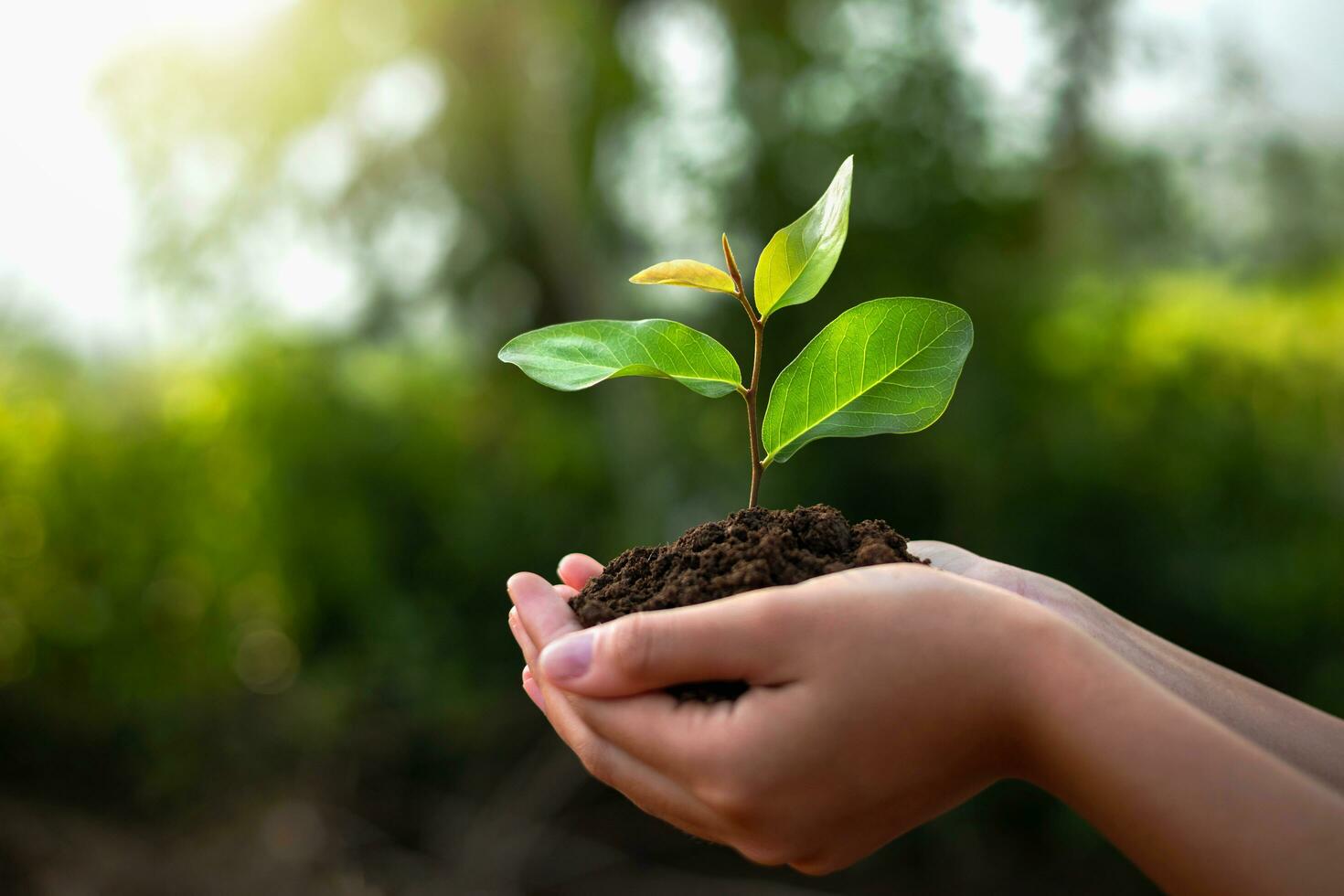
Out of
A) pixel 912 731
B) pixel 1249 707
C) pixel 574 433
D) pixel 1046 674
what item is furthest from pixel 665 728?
pixel 574 433

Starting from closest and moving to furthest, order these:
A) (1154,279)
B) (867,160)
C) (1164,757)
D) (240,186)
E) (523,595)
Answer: (1164,757), (523,595), (867,160), (1154,279), (240,186)

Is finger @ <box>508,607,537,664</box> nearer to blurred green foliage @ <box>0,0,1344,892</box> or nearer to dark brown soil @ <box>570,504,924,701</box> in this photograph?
dark brown soil @ <box>570,504,924,701</box>

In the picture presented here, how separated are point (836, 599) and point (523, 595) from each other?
0.97 ft

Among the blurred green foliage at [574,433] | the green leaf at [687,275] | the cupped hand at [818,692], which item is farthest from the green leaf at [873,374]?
the blurred green foliage at [574,433]

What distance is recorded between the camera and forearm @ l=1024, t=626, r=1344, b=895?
0.66m

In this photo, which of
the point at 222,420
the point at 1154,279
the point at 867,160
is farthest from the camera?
the point at 222,420

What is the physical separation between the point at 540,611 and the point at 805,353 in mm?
374

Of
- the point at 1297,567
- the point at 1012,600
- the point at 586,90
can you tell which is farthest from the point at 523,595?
the point at 586,90

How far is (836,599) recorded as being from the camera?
0.74 metres

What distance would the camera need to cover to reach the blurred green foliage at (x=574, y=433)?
246 centimetres

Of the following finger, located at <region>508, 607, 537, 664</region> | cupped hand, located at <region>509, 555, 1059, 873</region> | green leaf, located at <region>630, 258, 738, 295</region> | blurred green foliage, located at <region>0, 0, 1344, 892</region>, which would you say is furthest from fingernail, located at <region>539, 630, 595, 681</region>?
blurred green foliage, located at <region>0, 0, 1344, 892</region>

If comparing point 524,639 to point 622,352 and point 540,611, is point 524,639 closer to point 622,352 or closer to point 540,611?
point 540,611

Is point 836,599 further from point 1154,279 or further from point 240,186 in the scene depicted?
point 240,186

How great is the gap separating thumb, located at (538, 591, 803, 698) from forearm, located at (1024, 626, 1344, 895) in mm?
197
